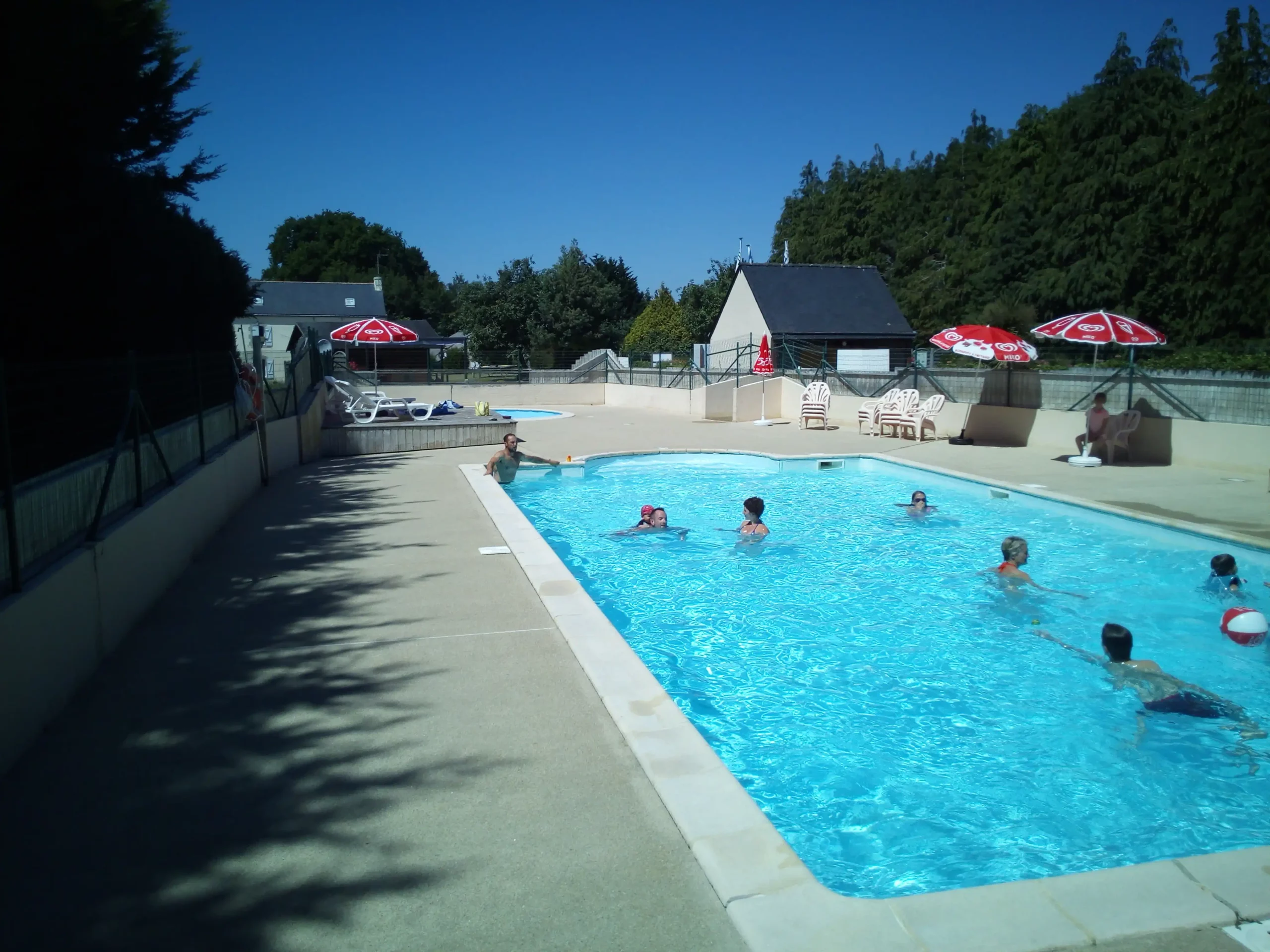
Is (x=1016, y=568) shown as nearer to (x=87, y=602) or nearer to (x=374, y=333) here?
(x=87, y=602)

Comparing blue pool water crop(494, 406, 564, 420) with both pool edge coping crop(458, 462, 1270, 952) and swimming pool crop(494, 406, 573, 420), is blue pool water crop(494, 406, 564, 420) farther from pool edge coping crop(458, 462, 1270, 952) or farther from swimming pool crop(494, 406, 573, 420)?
pool edge coping crop(458, 462, 1270, 952)

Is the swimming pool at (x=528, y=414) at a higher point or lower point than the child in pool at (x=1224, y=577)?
higher

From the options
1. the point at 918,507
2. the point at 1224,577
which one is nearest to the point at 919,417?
the point at 918,507

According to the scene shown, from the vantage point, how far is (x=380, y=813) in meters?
3.49

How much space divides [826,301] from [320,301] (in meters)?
32.4

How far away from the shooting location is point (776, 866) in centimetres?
307

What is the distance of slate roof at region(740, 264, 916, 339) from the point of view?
122 feet

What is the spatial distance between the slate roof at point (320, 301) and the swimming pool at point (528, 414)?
24696mm

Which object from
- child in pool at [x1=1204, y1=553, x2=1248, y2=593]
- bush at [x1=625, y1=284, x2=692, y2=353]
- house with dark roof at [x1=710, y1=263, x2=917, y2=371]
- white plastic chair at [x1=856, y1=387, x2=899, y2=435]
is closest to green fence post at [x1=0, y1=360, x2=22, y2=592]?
child in pool at [x1=1204, y1=553, x2=1248, y2=593]

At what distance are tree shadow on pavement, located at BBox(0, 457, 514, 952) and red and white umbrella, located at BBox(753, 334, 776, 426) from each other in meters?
18.9

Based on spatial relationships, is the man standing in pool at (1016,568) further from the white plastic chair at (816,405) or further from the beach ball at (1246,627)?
the white plastic chair at (816,405)

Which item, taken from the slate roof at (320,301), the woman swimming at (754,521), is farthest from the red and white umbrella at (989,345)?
the slate roof at (320,301)

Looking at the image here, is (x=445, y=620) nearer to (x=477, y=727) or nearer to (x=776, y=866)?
(x=477, y=727)

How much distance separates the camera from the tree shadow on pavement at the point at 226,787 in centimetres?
287
